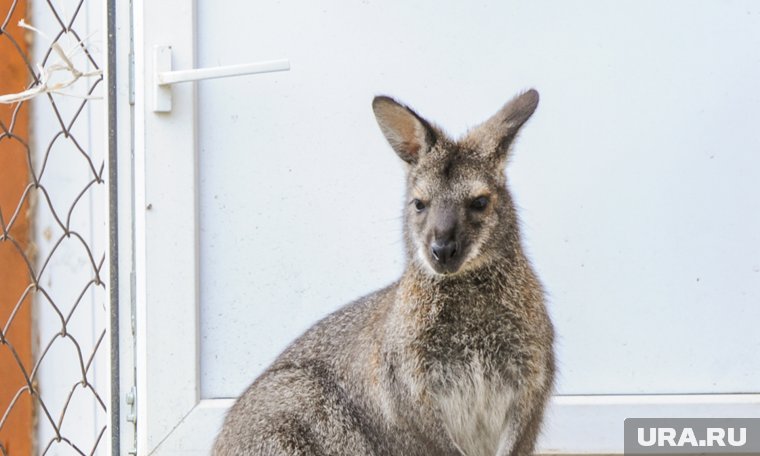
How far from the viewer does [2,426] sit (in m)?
4.28

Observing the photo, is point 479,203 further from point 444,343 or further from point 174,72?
point 174,72

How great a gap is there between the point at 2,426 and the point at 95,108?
1.27 meters

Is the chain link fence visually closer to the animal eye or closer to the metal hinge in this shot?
the metal hinge

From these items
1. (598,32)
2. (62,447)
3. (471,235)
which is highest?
(598,32)

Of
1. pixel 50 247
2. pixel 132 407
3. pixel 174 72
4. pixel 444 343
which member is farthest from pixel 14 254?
pixel 444 343

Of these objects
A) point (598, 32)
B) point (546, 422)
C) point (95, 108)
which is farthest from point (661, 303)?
point (95, 108)

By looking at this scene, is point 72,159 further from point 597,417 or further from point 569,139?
point 597,417

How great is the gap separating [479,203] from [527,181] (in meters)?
0.77

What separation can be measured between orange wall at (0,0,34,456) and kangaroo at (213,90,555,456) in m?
1.25

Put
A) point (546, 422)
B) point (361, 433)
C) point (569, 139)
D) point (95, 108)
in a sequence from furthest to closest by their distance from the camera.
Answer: point (95, 108) → point (569, 139) → point (546, 422) → point (361, 433)

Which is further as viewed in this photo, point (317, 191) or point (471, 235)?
point (317, 191)

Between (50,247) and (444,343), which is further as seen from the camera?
(50,247)

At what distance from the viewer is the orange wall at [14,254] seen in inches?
175

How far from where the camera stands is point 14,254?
4.45 metres
